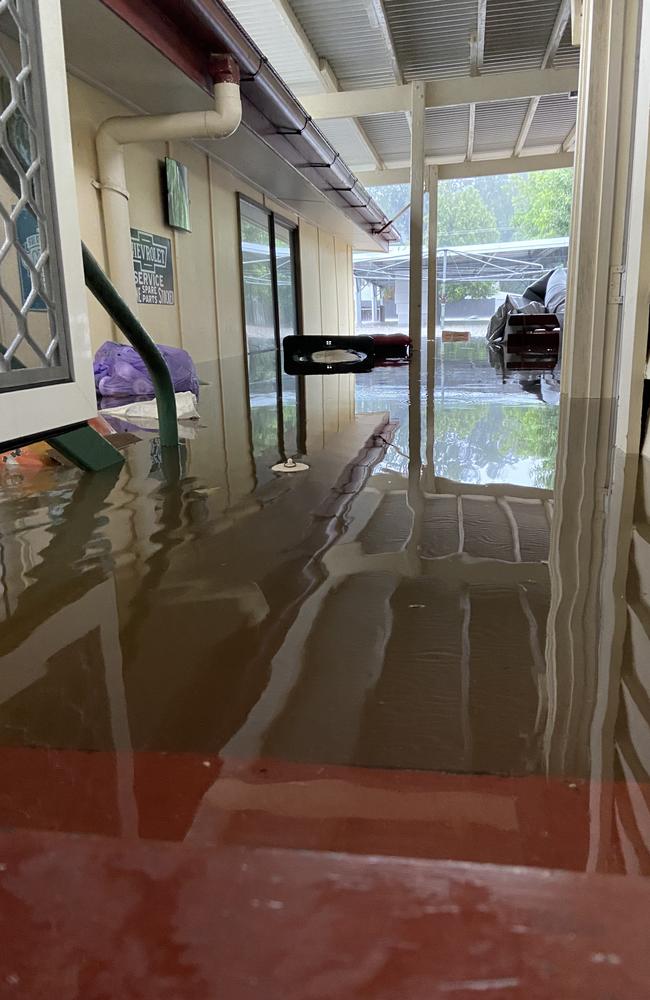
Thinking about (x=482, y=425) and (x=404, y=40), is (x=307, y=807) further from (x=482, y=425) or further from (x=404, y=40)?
(x=404, y=40)

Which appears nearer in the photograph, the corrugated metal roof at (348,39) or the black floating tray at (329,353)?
the corrugated metal roof at (348,39)

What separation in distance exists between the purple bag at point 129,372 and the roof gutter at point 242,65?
1.81 meters

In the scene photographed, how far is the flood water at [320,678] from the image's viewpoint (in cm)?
74

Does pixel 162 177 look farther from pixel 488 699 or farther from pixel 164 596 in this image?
pixel 488 699

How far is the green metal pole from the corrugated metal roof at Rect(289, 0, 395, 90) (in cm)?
476

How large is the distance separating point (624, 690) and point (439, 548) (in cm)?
71

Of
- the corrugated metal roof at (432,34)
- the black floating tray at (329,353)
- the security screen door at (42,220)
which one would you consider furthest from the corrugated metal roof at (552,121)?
the security screen door at (42,220)

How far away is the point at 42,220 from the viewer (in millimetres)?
1679

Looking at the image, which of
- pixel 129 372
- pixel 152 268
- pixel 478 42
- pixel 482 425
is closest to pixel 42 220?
pixel 482 425

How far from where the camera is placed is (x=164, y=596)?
139cm

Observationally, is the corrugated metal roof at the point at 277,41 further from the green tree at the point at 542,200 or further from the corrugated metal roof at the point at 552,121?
the green tree at the point at 542,200

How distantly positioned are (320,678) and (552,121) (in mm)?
11894

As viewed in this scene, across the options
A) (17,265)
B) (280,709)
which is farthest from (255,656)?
(17,265)

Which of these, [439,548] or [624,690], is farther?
[439,548]
